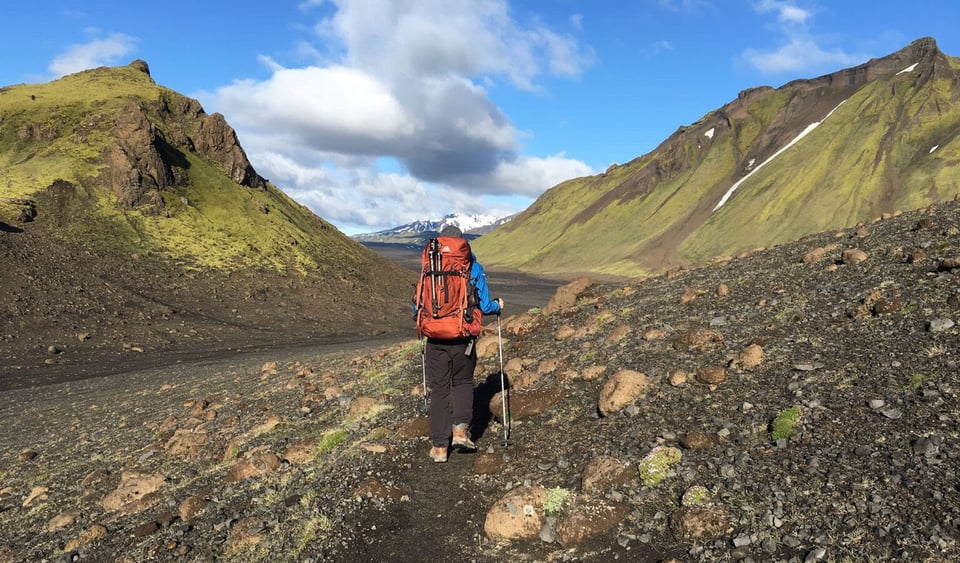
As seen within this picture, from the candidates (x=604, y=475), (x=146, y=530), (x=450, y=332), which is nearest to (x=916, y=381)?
(x=604, y=475)

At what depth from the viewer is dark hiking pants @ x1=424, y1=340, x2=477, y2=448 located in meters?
8.50

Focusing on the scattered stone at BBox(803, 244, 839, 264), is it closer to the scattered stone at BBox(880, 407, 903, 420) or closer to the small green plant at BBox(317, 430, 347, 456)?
the scattered stone at BBox(880, 407, 903, 420)

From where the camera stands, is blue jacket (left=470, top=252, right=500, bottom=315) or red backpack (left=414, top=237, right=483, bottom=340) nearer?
red backpack (left=414, top=237, right=483, bottom=340)

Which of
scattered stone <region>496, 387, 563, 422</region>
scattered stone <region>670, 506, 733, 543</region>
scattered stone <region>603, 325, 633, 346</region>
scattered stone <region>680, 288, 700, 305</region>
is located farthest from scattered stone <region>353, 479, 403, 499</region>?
scattered stone <region>680, 288, 700, 305</region>

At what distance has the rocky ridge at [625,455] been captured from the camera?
567 cm

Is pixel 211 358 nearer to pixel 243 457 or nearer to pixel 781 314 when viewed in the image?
pixel 243 457

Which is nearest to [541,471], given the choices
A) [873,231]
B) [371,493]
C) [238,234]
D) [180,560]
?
[371,493]

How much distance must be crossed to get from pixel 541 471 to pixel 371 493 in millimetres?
2568

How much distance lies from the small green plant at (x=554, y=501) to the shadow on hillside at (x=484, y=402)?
2698mm

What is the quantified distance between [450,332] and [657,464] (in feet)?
11.8

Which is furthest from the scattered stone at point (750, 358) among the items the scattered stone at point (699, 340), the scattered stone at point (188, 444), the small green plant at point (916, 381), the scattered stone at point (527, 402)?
the scattered stone at point (188, 444)

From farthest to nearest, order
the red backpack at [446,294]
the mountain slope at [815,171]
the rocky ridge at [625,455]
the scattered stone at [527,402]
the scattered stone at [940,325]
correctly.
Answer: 1. the mountain slope at [815,171]
2. the scattered stone at [527,402]
3. the scattered stone at [940,325]
4. the red backpack at [446,294]
5. the rocky ridge at [625,455]

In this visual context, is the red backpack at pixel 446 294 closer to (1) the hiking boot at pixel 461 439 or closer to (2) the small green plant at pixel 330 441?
(1) the hiking boot at pixel 461 439

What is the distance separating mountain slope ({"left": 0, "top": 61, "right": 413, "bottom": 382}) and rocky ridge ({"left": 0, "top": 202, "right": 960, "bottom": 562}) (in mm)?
30421
